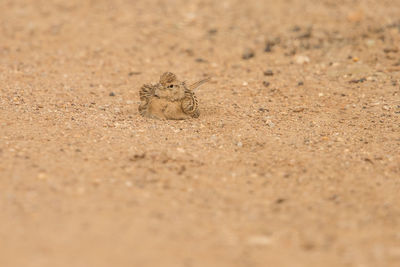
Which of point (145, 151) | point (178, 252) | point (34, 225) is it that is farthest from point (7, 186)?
A: point (178, 252)

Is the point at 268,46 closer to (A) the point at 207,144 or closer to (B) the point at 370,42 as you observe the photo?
(B) the point at 370,42

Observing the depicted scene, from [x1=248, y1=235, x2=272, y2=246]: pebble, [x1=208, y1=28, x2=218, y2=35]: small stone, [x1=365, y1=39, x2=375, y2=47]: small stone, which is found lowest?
[x1=248, y1=235, x2=272, y2=246]: pebble

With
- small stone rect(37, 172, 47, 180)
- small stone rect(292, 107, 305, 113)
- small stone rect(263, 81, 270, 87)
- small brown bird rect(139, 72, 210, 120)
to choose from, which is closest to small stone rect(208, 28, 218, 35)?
small stone rect(263, 81, 270, 87)

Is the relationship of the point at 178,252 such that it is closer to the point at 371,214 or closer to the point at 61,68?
the point at 371,214

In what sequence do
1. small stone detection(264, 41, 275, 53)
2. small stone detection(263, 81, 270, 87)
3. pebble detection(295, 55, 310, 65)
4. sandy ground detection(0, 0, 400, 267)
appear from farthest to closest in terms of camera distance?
small stone detection(264, 41, 275, 53), pebble detection(295, 55, 310, 65), small stone detection(263, 81, 270, 87), sandy ground detection(0, 0, 400, 267)

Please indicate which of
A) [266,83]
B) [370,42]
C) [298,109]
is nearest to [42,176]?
[298,109]

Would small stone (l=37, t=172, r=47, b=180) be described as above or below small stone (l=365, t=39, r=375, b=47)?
below

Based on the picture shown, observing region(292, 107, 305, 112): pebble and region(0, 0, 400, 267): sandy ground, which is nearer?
region(0, 0, 400, 267): sandy ground

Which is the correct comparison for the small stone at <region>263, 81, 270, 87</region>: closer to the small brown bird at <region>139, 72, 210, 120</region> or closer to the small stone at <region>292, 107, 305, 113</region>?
the small stone at <region>292, 107, 305, 113</region>
